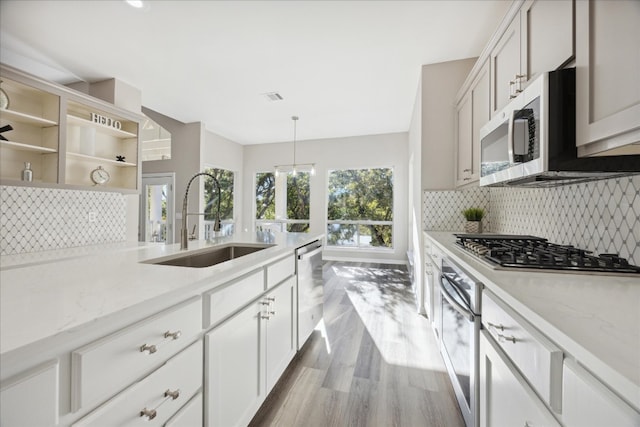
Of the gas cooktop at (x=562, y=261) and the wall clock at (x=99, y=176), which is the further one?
the wall clock at (x=99, y=176)

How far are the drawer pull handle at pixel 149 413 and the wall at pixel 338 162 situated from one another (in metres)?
5.26

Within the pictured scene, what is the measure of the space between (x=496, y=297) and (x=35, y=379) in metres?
1.30

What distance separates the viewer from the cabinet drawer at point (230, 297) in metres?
1.01

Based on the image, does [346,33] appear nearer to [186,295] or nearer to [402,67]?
[402,67]

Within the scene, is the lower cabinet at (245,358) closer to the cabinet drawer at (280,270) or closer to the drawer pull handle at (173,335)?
the cabinet drawer at (280,270)

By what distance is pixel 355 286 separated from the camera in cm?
394

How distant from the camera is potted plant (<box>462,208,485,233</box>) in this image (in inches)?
103

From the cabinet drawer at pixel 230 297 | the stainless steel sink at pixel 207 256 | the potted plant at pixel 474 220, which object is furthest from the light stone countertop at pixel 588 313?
the potted plant at pixel 474 220

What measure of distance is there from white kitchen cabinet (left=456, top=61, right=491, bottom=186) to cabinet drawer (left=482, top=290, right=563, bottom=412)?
1.50 meters

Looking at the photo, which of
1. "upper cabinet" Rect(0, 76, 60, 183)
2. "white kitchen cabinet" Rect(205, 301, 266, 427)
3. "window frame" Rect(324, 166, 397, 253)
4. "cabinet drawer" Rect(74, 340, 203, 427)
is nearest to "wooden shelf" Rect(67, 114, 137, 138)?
"upper cabinet" Rect(0, 76, 60, 183)

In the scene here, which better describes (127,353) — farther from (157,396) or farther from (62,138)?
(62,138)

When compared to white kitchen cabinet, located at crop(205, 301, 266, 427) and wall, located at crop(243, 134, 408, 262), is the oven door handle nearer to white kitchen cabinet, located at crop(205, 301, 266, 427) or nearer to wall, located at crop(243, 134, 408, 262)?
white kitchen cabinet, located at crop(205, 301, 266, 427)

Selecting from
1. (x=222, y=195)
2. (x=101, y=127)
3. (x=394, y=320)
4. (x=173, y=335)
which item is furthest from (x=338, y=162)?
(x=173, y=335)

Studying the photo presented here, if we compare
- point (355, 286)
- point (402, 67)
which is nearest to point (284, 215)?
point (355, 286)
